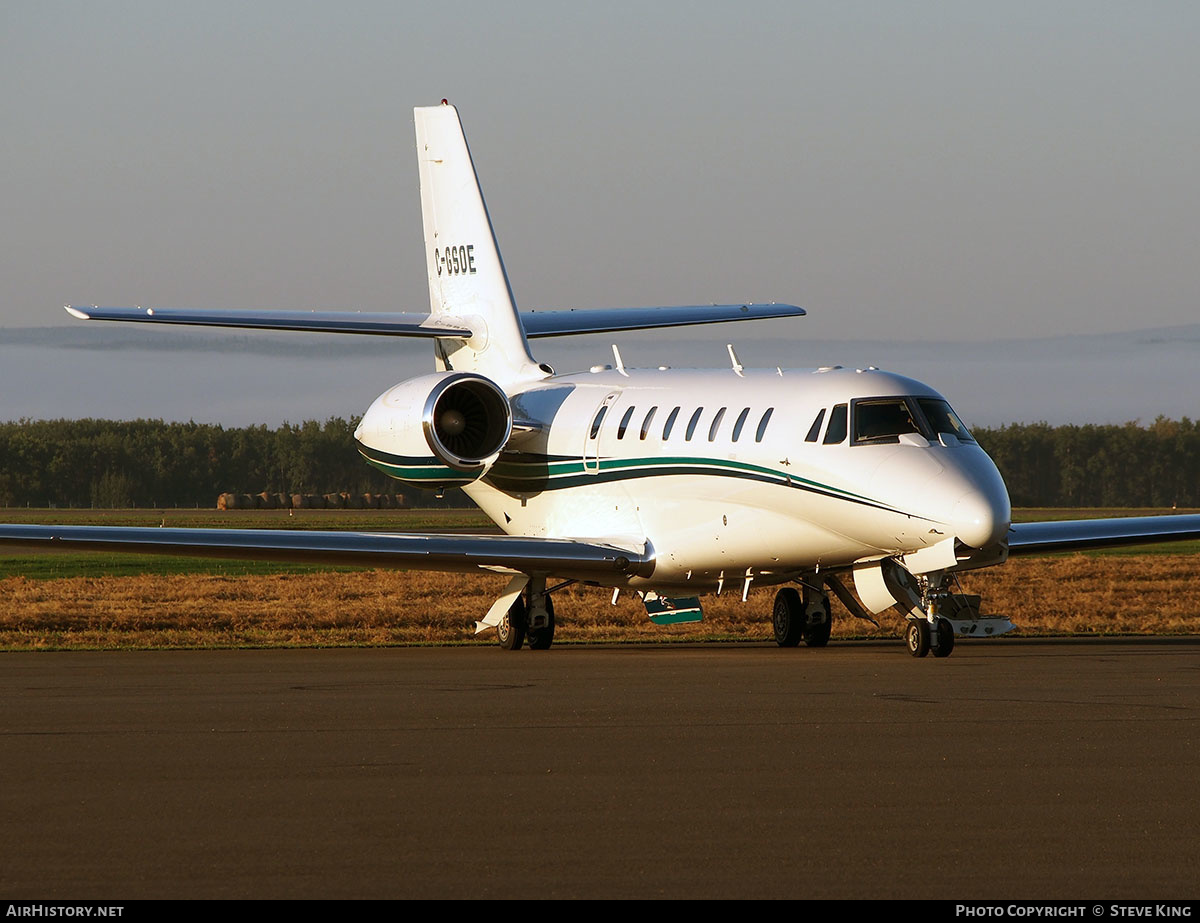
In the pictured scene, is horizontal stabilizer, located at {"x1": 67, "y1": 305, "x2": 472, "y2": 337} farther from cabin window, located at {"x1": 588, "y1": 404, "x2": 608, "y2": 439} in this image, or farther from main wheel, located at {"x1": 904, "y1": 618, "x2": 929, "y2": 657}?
main wheel, located at {"x1": 904, "y1": 618, "x2": 929, "y2": 657}

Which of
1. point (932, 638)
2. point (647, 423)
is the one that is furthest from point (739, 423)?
point (932, 638)

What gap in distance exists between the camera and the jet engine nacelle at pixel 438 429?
22.6 m

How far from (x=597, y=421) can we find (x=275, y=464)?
107 m

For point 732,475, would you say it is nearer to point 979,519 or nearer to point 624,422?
point 624,422

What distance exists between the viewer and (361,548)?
19578mm

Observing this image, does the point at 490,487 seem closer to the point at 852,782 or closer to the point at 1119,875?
the point at 852,782

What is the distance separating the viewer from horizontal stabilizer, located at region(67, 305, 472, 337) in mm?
21328

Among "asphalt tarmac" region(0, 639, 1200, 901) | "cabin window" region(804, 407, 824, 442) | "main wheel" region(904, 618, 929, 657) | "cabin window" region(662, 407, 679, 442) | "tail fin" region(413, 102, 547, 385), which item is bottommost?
"asphalt tarmac" region(0, 639, 1200, 901)

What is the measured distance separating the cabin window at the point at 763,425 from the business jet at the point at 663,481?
4 centimetres

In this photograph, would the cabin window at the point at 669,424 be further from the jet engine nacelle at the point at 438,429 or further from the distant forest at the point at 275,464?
the distant forest at the point at 275,464

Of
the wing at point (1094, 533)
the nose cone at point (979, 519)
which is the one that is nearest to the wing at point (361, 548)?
the wing at point (1094, 533)

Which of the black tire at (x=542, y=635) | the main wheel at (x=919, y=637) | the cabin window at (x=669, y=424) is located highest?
the cabin window at (x=669, y=424)

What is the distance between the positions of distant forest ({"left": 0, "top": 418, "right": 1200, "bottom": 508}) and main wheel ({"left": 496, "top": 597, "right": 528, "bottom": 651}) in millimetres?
92939

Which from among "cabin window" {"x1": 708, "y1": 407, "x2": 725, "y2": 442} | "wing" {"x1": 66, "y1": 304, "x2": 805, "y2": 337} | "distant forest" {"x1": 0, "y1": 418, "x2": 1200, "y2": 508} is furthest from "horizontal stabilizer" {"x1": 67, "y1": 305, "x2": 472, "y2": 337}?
"distant forest" {"x1": 0, "y1": 418, "x2": 1200, "y2": 508}
